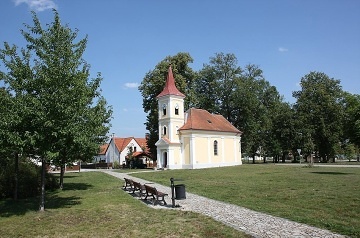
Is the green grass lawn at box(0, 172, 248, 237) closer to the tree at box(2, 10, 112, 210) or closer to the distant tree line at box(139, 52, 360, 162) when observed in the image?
the tree at box(2, 10, 112, 210)

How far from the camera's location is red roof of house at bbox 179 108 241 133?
153 ft

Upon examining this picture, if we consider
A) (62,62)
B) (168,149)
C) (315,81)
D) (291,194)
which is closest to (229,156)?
(168,149)

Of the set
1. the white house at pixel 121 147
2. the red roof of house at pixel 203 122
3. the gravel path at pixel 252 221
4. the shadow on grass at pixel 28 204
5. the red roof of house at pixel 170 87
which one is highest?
the red roof of house at pixel 170 87

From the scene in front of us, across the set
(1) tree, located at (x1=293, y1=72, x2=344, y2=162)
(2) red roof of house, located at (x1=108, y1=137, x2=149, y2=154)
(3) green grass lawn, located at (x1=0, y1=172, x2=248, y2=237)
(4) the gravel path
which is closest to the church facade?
(1) tree, located at (x1=293, y1=72, x2=344, y2=162)

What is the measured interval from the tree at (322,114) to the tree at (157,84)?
21706mm

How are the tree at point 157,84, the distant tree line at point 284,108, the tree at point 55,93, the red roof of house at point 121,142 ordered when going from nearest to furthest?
the tree at point 55,93 < the tree at point 157,84 < the distant tree line at point 284,108 < the red roof of house at point 121,142

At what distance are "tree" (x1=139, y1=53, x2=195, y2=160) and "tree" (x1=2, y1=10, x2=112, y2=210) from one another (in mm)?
36762

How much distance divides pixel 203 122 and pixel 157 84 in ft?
29.7

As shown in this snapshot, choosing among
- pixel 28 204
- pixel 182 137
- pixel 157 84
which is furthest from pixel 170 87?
pixel 28 204

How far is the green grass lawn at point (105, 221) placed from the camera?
348 inches

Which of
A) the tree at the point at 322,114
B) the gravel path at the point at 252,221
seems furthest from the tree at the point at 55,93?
the tree at the point at 322,114

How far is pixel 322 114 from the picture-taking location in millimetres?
59031

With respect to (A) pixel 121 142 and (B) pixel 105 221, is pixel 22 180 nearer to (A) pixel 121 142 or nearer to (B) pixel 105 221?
(B) pixel 105 221

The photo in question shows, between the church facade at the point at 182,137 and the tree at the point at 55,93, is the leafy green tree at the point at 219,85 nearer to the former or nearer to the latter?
Result: the church facade at the point at 182,137
